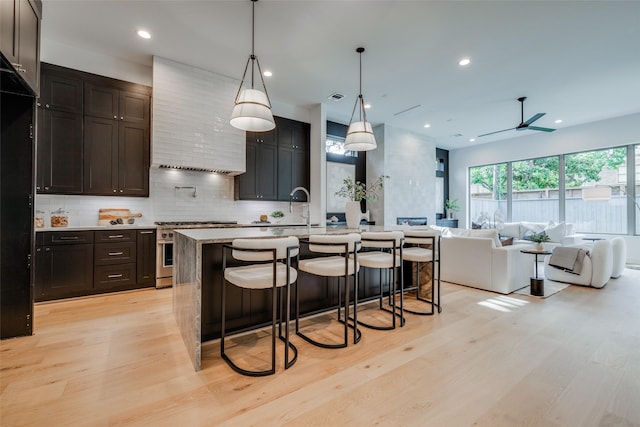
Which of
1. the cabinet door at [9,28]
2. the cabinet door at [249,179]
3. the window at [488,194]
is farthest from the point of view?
the window at [488,194]

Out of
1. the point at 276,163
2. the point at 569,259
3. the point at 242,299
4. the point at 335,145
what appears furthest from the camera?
the point at 335,145

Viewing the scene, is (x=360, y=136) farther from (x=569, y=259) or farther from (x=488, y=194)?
(x=488, y=194)

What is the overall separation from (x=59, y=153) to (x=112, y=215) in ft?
3.21

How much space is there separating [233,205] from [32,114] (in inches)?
119

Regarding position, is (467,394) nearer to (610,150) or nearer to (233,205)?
(233,205)

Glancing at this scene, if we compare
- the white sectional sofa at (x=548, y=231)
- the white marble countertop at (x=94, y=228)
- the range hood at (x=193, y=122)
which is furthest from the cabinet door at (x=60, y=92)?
the white sectional sofa at (x=548, y=231)

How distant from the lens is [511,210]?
869 centimetres

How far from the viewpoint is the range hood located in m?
4.15

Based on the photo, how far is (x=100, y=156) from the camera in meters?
3.97

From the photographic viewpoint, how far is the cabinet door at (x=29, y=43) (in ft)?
7.02

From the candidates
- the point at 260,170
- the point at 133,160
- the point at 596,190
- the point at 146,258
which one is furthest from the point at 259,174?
the point at 596,190

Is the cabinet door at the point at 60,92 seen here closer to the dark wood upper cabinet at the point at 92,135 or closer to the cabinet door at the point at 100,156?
the dark wood upper cabinet at the point at 92,135

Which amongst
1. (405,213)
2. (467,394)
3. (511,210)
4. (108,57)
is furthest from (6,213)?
(511,210)

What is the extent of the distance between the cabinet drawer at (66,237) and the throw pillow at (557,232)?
A: 9.03 meters
